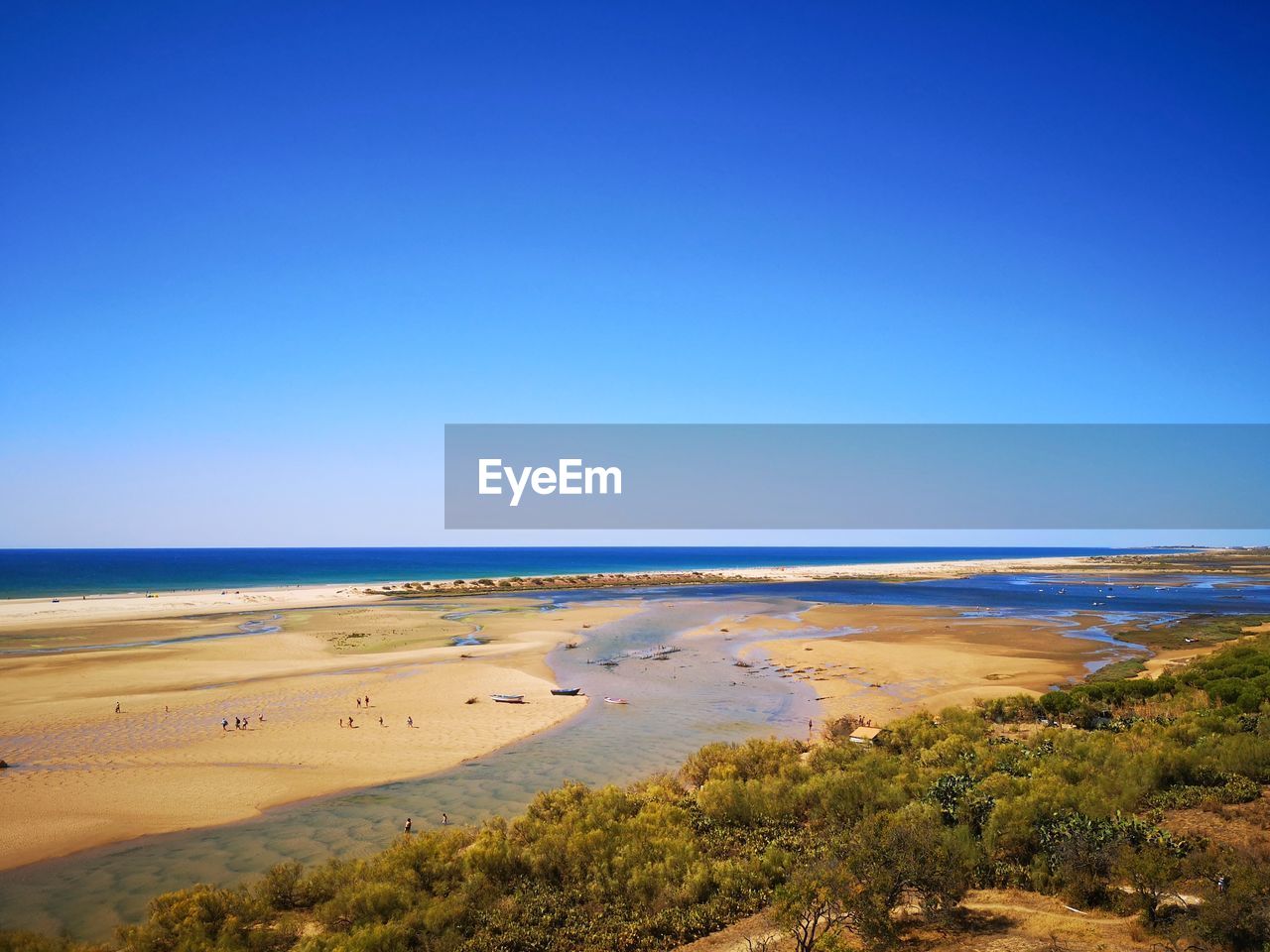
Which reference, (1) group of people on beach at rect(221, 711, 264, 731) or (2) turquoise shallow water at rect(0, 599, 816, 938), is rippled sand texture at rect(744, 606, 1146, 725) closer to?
(2) turquoise shallow water at rect(0, 599, 816, 938)

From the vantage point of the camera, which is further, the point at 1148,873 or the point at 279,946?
the point at 279,946

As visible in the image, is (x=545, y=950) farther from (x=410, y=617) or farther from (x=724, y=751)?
(x=410, y=617)

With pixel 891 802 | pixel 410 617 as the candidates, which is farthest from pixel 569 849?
pixel 410 617

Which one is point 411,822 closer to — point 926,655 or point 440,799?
point 440,799

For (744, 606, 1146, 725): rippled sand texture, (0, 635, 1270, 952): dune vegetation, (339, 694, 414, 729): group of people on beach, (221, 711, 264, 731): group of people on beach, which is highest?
(0, 635, 1270, 952): dune vegetation

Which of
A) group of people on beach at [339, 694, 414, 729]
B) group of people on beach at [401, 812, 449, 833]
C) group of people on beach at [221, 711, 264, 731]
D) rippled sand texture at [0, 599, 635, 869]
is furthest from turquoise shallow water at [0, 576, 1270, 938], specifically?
group of people on beach at [221, 711, 264, 731]
